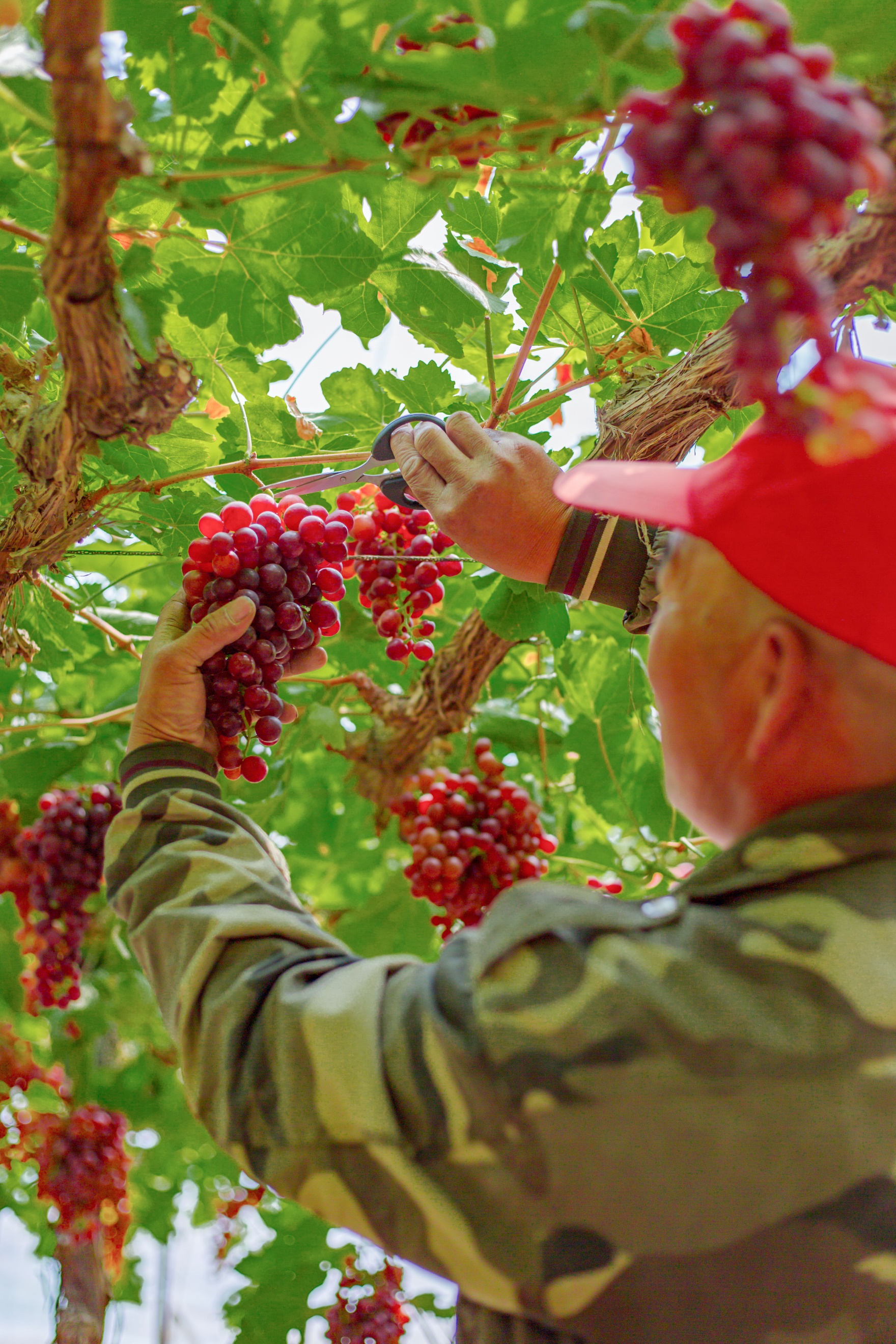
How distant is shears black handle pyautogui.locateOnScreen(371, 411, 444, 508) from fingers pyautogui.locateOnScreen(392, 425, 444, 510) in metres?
0.04

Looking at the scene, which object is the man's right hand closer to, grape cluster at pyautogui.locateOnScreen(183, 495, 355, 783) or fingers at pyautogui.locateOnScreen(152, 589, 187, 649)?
grape cluster at pyautogui.locateOnScreen(183, 495, 355, 783)

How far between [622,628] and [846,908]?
4.67ft

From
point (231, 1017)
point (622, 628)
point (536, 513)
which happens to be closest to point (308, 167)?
point (536, 513)

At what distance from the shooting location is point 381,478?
1554 mm

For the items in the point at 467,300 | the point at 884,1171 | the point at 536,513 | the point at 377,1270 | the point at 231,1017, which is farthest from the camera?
the point at 377,1270

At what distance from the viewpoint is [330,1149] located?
2.54 feet

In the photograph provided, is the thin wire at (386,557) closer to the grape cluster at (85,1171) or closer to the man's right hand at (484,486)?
the man's right hand at (484,486)

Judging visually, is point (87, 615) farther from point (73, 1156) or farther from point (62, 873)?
point (73, 1156)

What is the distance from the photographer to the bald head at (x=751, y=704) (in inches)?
31.5

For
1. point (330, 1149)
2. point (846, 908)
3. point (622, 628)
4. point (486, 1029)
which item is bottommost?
point (330, 1149)

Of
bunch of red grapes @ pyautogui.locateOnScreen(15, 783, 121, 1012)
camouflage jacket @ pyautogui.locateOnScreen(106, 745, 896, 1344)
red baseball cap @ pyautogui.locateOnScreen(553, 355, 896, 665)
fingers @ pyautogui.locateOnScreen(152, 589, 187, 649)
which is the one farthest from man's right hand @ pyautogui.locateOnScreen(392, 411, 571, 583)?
bunch of red grapes @ pyautogui.locateOnScreen(15, 783, 121, 1012)

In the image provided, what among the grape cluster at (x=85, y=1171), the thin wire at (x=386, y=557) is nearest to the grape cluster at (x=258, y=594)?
the thin wire at (x=386, y=557)

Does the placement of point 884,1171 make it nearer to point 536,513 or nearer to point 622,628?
point 536,513

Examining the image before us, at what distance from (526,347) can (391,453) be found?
249 millimetres
